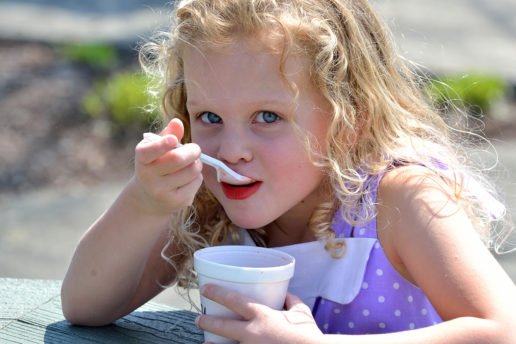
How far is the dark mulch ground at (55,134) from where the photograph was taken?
5129 millimetres

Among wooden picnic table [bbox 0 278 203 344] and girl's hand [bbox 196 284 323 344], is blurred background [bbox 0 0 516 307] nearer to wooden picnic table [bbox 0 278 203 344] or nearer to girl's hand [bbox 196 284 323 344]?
wooden picnic table [bbox 0 278 203 344]

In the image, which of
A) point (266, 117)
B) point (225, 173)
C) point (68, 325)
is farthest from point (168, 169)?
point (68, 325)

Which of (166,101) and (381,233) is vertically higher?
(166,101)

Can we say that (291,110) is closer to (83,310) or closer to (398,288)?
(398,288)

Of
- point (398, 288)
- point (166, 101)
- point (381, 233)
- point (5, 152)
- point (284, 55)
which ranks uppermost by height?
point (284, 55)

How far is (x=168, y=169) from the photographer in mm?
1530

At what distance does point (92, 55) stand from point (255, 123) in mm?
4991

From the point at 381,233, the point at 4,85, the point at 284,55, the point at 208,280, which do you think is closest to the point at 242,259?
the point at 208,280

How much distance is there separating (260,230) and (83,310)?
1.71 feet

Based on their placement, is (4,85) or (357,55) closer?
(357,55)

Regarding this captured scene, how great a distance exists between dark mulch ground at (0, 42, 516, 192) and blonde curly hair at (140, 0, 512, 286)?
9.50ft

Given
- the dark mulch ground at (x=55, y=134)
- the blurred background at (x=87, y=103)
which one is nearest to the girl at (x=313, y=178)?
the blurred background at (x=87, y=103)

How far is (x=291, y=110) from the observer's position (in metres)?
1.67

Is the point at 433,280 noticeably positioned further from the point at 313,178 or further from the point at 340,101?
the point at 340,101
